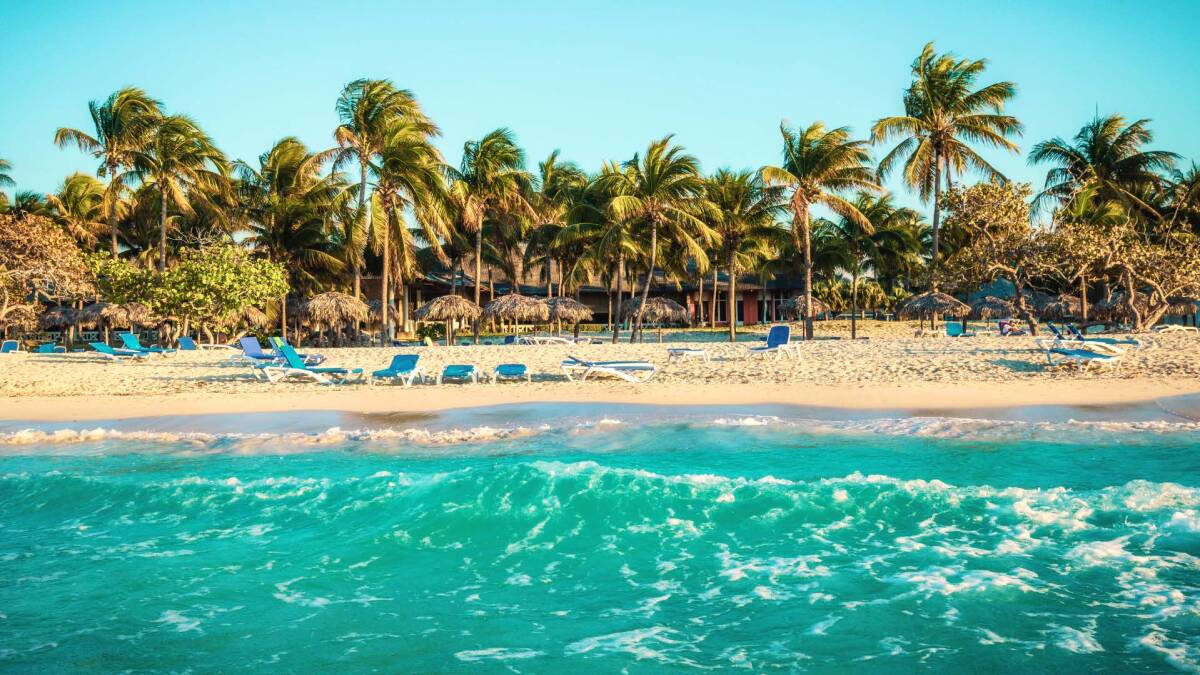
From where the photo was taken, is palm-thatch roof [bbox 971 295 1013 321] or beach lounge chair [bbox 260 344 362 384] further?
palm-thatch roof [bbox 971 295 1013 321]

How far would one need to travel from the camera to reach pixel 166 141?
26.5m

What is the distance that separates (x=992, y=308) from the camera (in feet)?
106

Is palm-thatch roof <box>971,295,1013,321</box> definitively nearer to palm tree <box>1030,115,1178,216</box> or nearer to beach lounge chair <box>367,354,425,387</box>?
palm tree <box>1030,115,1178,216</box>

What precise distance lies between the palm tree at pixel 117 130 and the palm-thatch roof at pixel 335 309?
26.5 feet

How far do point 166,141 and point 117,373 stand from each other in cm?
1235

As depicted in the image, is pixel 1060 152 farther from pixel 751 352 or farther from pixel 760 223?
pixel 751 352

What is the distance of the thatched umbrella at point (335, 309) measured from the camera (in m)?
24.9

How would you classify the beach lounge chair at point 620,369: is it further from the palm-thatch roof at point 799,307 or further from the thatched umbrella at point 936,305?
the thatched umbrella at point 936,305

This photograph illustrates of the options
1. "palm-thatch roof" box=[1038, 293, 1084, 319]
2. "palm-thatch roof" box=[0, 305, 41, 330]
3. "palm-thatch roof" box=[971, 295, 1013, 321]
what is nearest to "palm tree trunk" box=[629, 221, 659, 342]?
"palm-thatch roof" box=[971, 295, 1013, 321]

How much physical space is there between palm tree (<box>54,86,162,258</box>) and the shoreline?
15484 mm

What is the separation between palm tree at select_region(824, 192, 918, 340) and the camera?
35.8 metres

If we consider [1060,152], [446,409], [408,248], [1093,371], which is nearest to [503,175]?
[408,248]

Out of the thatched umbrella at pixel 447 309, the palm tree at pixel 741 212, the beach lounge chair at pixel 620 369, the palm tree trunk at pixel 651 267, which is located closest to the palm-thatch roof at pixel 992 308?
the palm tree at pixel 741 212

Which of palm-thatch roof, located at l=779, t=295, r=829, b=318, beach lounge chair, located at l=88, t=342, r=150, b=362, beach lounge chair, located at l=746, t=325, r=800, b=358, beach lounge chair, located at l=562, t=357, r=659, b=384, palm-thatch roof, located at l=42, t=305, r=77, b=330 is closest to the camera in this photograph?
beach lounge chair, located at l=562, t=357, r=659, b=384
